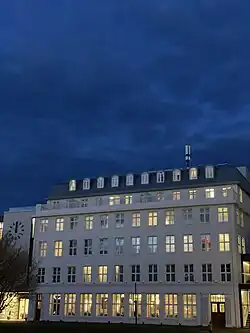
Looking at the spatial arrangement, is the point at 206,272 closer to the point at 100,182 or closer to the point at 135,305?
the point at 135,305

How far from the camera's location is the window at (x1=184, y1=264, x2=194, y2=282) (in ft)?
222

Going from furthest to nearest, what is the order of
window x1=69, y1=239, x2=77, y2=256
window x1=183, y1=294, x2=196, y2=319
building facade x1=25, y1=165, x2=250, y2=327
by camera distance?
1. window x1=69, y1=239, x2=77, y2=256
2. building facade x1=25, y1=165, x2=250, y2=327
3. window x1=183, y1=294, x2=196, y2=319

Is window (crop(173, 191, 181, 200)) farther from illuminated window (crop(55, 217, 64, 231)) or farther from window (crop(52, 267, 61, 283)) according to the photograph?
window (crop(52, 267, 61, 283))

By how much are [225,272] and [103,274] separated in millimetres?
17409

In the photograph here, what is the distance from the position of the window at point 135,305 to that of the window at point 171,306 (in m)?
3.71

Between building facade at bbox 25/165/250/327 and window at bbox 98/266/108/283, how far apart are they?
11cm

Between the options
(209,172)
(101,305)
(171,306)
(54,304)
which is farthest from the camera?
(54,304)

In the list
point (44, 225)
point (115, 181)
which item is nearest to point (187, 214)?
point (115, 181)

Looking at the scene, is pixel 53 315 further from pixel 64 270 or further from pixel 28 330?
pixel 28 330

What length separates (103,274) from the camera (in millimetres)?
72875

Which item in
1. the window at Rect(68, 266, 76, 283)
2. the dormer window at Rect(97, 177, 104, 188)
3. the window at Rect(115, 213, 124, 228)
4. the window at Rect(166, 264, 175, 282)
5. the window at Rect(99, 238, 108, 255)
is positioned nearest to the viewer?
the window at Rect(166, 264, 175, 282)

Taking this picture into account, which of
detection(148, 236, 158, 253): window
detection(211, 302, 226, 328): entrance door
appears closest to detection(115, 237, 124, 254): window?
detection(148, 236, 158, 253): window

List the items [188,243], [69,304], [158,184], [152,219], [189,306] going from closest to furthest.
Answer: [189,306] → [188,243] → [152,219] → [69,304] → [158,184]

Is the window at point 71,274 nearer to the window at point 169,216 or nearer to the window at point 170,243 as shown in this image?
the window at point 170,243
